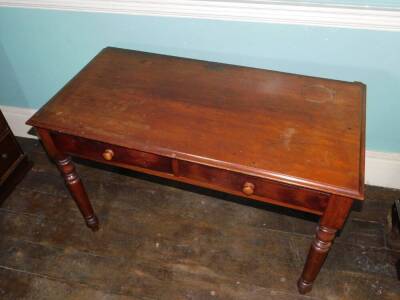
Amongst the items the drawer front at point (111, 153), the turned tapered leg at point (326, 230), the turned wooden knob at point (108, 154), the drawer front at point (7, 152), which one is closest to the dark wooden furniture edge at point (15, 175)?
the drawer front at point (7, 152)

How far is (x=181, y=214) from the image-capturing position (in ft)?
6.42

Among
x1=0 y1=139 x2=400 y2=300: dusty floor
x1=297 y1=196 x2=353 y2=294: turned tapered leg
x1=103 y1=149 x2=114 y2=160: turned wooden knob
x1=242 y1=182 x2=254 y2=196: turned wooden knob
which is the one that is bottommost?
x1=0 y1=139 x2=400 y2=300: dusty floor

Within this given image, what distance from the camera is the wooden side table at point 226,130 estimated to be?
1129 millimetres

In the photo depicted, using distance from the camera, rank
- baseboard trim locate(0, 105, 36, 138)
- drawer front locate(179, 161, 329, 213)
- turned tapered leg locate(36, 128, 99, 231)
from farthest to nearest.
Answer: baseboard trim locate(0, 105, 36, 138)
turned tapered leg locate(36, 128, 99, 231)
drawer front locate(179, 161, 329, 213)

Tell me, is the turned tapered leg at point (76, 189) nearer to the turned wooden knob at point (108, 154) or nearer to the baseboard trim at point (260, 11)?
the turned wooden knob at point (108, 154)

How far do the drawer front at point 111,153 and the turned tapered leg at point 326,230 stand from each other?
0.60 meters

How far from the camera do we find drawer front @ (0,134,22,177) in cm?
201

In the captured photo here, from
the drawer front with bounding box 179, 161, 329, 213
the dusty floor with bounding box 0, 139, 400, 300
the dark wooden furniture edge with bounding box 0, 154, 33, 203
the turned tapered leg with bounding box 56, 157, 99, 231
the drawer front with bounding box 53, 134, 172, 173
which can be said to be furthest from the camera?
the dark wooden furniture edge with bounding box 0, 154, 33, 203

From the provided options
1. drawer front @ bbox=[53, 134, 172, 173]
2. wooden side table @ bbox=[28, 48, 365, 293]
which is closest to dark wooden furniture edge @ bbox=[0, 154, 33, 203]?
wooden side table @ bbox=[28, 48, 365, 293]

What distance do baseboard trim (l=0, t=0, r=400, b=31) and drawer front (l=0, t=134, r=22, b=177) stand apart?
83 cm

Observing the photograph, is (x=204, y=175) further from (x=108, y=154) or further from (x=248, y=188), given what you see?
(x=108, y=154)

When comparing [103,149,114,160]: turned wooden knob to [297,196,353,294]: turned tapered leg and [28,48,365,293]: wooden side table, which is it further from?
[297,196,353,294]: turned tapered leg

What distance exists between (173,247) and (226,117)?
860 mm

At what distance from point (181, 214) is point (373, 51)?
1296 mm
